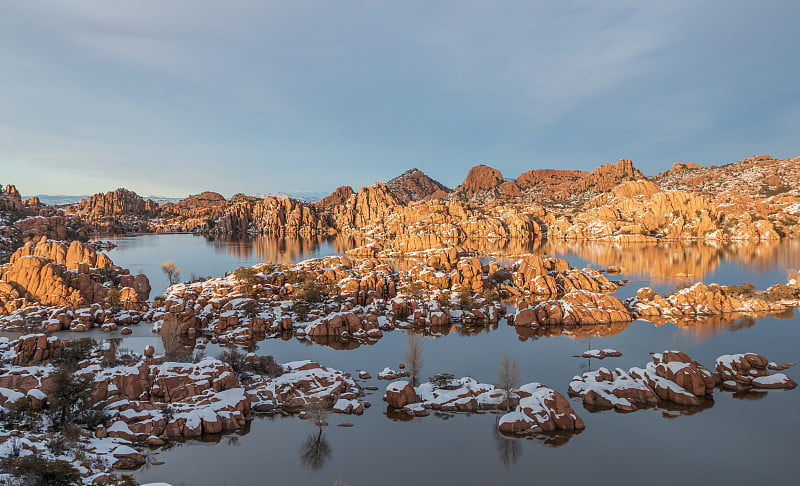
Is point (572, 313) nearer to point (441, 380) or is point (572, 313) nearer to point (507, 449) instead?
point (441, 380)

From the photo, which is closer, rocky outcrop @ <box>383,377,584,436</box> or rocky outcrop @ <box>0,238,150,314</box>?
rocky outcrop @ <box>383,377,584,436</box>

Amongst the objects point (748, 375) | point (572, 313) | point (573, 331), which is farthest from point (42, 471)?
point (572, 313)

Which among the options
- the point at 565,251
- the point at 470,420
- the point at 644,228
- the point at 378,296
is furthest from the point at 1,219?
the point at 644,228

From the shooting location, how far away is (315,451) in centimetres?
2373

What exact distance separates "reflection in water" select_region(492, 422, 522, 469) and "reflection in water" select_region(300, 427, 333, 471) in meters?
9.12

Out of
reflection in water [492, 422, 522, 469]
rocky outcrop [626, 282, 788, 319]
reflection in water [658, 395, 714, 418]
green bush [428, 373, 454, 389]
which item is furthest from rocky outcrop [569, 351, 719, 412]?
rocky outcrop [626, 282, 788, 319]

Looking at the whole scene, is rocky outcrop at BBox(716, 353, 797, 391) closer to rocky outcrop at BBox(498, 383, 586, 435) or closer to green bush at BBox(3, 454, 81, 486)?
rocky outcrop at BBox(498, 383, 586, 435)

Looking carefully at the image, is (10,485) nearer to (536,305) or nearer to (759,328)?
(536,305)

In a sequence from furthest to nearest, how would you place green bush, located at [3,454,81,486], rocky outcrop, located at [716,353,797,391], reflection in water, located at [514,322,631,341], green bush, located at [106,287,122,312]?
green bush, located at [106,287,122,312] < reflection in water, located at [514,322,631,341] < rocky outcrop, located at [716,353,797,391] < green bush, located at [3,454,81,486]

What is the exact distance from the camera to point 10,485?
16297 millimetres

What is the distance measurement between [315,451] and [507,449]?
10.3 metres

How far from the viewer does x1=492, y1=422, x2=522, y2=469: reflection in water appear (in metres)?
22.8

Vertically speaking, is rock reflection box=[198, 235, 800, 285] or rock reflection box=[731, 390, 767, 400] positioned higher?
rock reflection box=[198, 235, 800, 285]

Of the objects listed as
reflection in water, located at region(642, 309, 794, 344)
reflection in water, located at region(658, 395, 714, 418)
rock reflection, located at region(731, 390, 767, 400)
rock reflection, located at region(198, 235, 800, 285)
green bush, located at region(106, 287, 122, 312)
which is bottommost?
reflection in water, located at region(658, 395, 714, 418)
